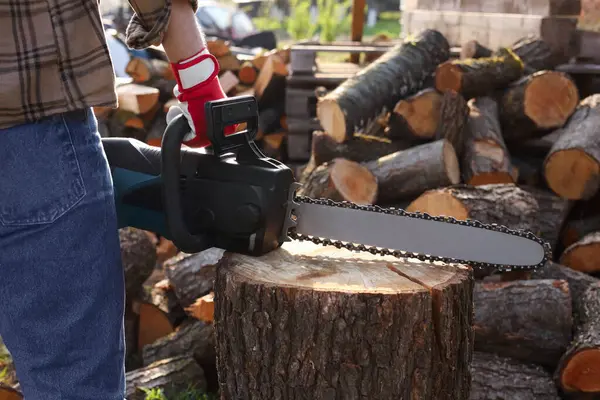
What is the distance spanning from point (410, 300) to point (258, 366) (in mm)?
412

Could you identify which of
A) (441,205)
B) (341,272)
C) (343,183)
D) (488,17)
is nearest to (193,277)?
(343,183)

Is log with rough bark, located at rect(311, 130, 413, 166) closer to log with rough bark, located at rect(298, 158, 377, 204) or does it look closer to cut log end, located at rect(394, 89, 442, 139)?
cut log end, located at rect(394, 89, 442, 139)

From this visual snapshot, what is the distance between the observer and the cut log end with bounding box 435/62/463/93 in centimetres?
404

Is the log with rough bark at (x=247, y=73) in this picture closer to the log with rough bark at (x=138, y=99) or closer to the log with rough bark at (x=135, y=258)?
the log with rough bark at (x=138, y=99)

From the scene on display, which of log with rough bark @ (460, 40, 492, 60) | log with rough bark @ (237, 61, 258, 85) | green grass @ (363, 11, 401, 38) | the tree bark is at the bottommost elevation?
green grass @ (363, 11, 401, 38)

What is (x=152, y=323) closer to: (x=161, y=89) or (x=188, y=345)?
(x=188, y=345)

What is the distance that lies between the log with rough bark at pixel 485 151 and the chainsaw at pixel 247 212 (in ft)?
5.57

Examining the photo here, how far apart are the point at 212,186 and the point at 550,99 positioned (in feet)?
8.76

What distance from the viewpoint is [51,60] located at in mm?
1310

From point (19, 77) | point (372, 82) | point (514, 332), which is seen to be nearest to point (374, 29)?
point (372, 82)

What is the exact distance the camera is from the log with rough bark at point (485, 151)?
3469 mm

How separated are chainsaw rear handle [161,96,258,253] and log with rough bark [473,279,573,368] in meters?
1.37

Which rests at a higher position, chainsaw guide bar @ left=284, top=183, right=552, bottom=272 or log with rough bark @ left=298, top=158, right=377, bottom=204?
chainsaw guide bar @ left=284, top=183, right=552, bottom=272

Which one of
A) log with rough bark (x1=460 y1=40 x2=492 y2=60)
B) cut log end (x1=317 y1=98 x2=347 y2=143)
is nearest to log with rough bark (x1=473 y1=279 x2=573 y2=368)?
cut log end (x1=317 y1=98 x2=347 y2=143)
